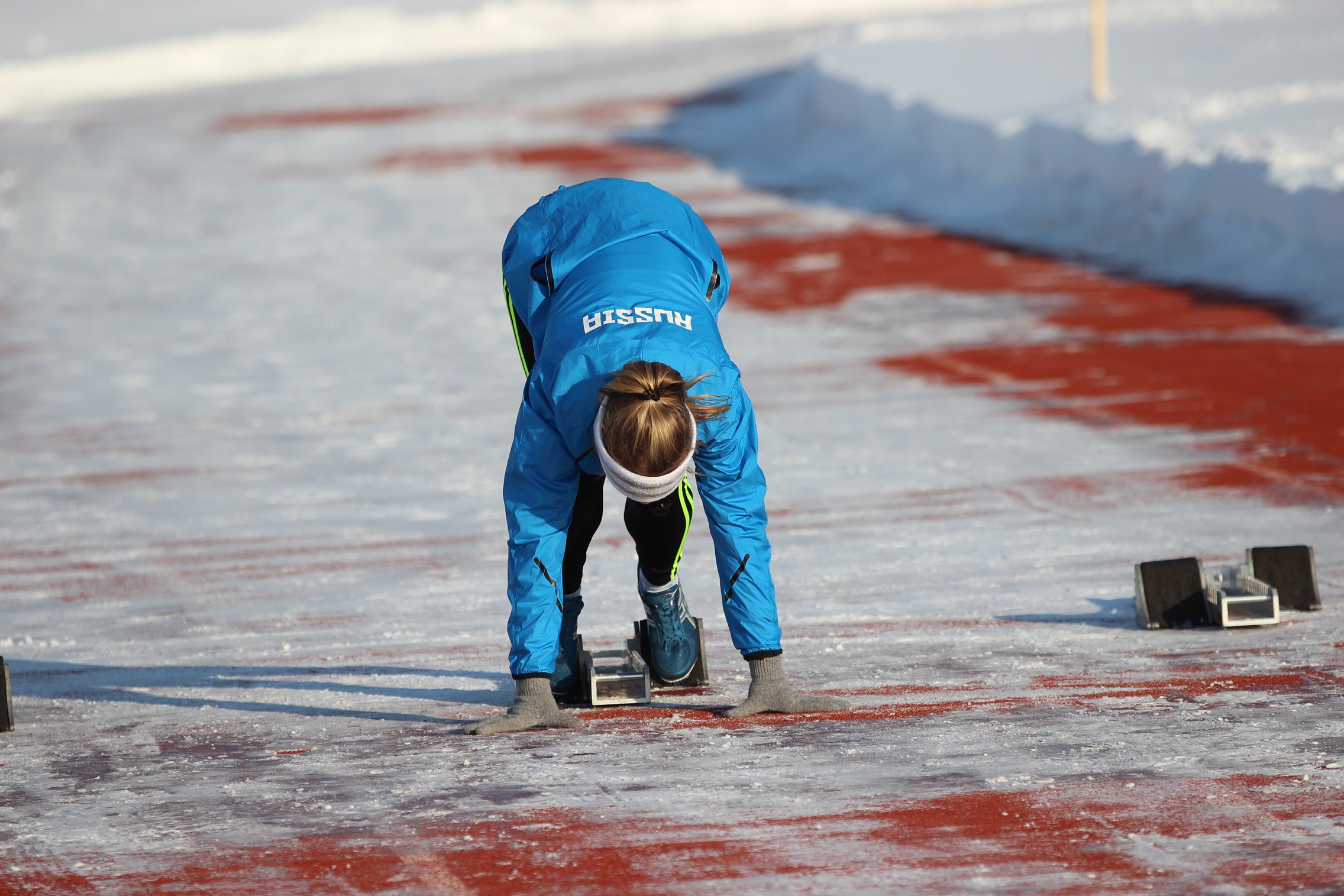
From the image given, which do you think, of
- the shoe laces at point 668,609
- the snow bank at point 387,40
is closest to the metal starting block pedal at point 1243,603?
the shoe laces at point 668,609

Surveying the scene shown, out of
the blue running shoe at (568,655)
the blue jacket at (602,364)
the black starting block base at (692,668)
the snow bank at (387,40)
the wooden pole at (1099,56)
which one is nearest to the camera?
the blue jacket at (602,364)

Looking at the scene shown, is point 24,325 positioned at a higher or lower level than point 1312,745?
higher

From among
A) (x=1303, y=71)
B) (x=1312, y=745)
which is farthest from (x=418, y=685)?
(x=1303, y=71)

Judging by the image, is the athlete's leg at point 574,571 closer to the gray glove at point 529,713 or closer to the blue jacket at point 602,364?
the gray glove at point 529,713

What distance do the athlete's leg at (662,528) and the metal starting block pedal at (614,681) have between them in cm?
35

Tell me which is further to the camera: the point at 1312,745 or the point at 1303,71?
the point at 1303,71

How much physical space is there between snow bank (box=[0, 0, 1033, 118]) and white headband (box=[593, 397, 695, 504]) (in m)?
33.0

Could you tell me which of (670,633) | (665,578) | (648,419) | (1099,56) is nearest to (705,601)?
(670,633)

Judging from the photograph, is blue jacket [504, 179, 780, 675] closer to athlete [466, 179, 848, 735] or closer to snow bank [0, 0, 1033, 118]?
athlete [466, 179, 848, 735]

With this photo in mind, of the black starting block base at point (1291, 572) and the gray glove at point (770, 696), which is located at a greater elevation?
the black starting block base at point (1291, 572)

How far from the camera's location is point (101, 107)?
33.5 metres

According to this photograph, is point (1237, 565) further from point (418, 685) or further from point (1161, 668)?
point (418, 685)

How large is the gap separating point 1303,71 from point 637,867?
58.3 feet

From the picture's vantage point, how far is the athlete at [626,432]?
4.15m
